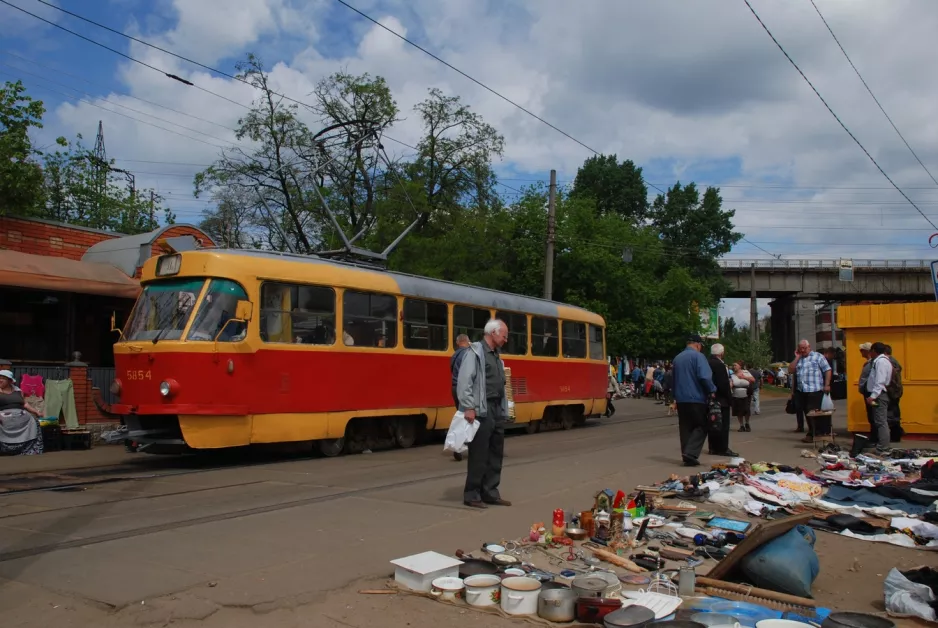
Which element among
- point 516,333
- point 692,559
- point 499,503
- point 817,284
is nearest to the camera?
point 692,559

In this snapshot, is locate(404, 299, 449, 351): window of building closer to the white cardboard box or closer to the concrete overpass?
the white cardboard box

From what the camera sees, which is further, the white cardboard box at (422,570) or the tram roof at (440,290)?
the tram roof at (440,290)

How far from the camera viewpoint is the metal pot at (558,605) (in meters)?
4.58

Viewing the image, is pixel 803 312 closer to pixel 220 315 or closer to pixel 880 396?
pixel 880 396

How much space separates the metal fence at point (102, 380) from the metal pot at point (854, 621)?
1432 cm

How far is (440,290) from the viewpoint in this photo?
14977mm

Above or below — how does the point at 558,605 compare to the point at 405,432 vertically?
below

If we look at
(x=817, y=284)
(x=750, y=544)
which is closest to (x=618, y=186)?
(x=817, y=284)

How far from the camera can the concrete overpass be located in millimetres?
56031

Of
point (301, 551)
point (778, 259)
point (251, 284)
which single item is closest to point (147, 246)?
point (251, 284)

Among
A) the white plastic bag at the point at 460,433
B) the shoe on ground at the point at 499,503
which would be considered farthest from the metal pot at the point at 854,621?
the shoe on ground at the point at 499,503

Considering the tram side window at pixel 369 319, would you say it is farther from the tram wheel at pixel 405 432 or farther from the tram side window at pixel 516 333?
the tram side window at pixel 516 333

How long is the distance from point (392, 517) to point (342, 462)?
15.1ft

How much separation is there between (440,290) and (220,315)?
16.2 feet
